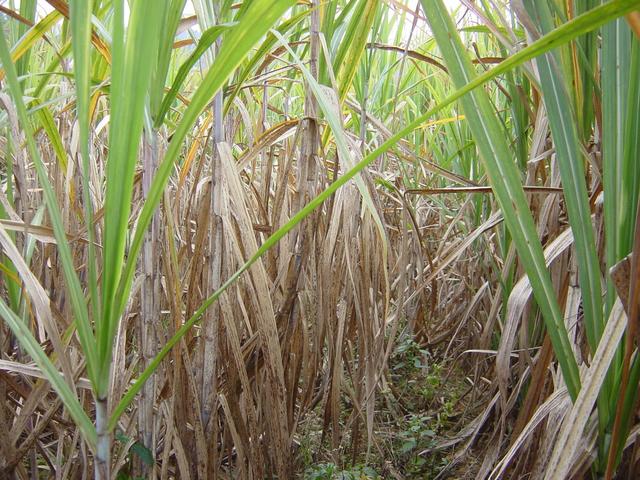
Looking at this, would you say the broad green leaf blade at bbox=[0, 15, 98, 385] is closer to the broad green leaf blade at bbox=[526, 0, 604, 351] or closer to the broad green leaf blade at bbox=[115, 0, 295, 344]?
the broad green leaf blade at bbox=[115, 0, 295, 344]

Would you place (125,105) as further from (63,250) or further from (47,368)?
(47,368)

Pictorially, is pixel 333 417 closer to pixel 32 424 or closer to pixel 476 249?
pixel 32 424

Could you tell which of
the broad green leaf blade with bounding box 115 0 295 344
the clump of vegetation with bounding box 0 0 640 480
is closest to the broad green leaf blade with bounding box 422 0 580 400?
the clump of vegetation with bounding box 0 0 640 480

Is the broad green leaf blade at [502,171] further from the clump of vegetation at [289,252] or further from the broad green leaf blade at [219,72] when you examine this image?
the broad green leaf blade at [219,72]

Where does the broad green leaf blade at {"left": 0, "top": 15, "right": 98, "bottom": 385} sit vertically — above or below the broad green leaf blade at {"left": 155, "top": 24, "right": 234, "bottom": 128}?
below

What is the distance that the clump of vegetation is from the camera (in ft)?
1.64

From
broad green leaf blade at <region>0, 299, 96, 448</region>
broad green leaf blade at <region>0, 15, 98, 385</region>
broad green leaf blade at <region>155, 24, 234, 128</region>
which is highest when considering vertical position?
broad green leaf blade at <region>155, 24, 234, 128</region>

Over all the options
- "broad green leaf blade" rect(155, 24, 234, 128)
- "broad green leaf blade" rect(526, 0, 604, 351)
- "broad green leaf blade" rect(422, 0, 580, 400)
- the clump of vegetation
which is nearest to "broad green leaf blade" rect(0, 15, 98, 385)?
the clump of vegetation

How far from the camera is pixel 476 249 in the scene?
1.57 metres

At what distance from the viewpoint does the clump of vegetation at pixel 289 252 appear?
499 millimetres

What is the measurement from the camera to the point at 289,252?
3.26 ft

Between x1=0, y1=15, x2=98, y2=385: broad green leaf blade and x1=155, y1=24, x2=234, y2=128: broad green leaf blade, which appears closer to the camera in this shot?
x1=0, y1=15, x2=98, y2=385: broad green leaf blade

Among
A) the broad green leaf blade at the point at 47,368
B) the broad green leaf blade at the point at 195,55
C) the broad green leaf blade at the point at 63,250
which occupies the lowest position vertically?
the broad green leaf blade at the point at 47,368

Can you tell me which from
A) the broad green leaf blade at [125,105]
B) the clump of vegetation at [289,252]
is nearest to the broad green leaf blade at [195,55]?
the clump of vegetation at [289,252]
